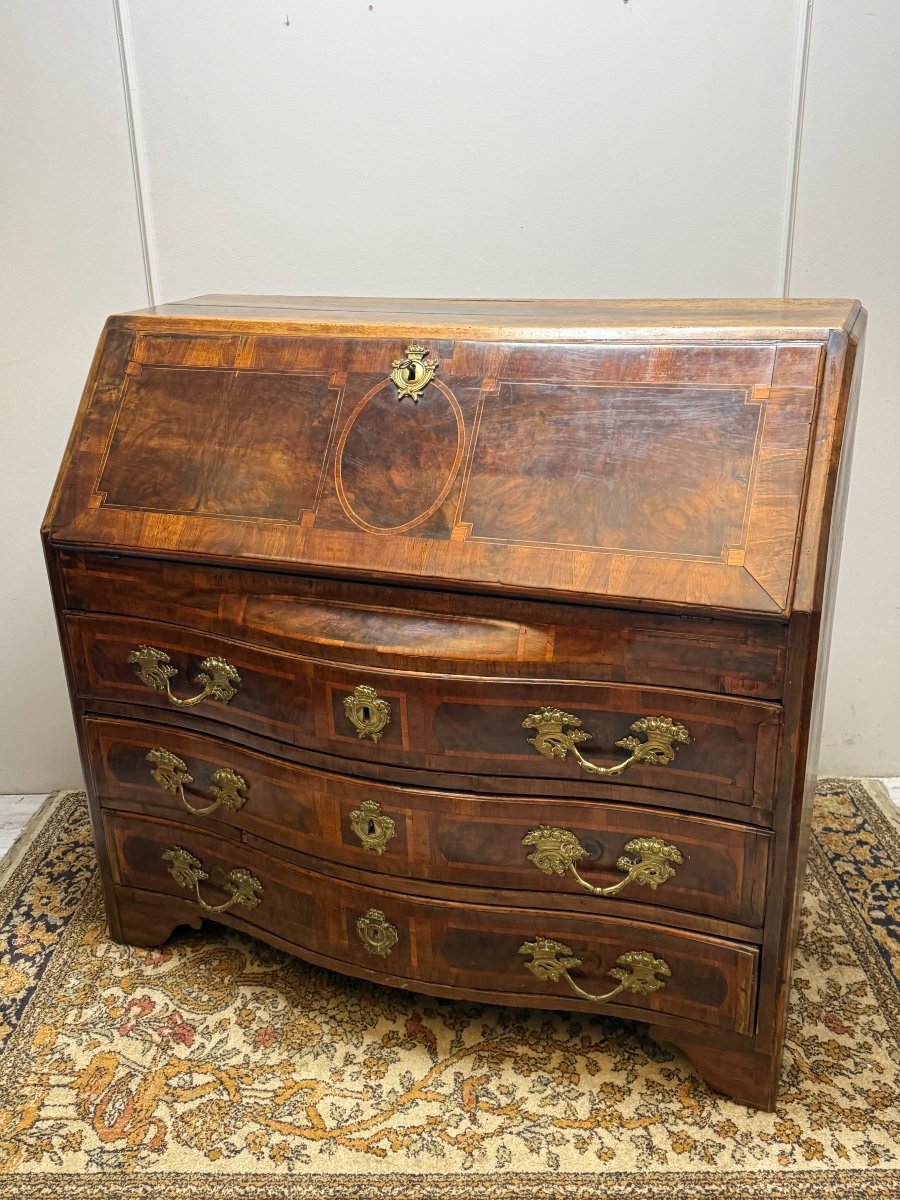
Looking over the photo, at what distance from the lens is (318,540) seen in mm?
1886

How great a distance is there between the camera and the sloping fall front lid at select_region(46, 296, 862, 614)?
66.2 inches

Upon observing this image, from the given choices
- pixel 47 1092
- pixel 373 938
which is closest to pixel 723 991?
pixel 373 938

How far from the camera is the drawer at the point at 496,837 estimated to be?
1813 millimetres

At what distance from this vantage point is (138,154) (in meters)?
2.62

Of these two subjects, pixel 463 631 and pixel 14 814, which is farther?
pixel 14 814

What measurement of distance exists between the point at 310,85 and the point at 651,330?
1263 millimetres

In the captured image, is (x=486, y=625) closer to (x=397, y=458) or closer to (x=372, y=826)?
(x=397, y=458)

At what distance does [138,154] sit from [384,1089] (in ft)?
7.30

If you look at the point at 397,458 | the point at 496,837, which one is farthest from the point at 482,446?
the point at 496,837

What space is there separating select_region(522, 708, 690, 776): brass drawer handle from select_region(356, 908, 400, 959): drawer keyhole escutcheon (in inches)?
19.9

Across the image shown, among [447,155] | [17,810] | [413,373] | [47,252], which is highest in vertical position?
[447,155]

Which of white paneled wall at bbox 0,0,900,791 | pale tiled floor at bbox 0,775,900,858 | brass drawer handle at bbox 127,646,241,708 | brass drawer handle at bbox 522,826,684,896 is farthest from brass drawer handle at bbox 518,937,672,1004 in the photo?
white paneled wall at bbox 0,0,900,791

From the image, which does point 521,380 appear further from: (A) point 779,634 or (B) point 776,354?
(A) point 779,634

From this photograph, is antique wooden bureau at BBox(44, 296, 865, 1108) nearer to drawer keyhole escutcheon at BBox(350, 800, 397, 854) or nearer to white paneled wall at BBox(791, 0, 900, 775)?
drawer keyhole escutcheon at BBox(350, 800, 397, 854)
